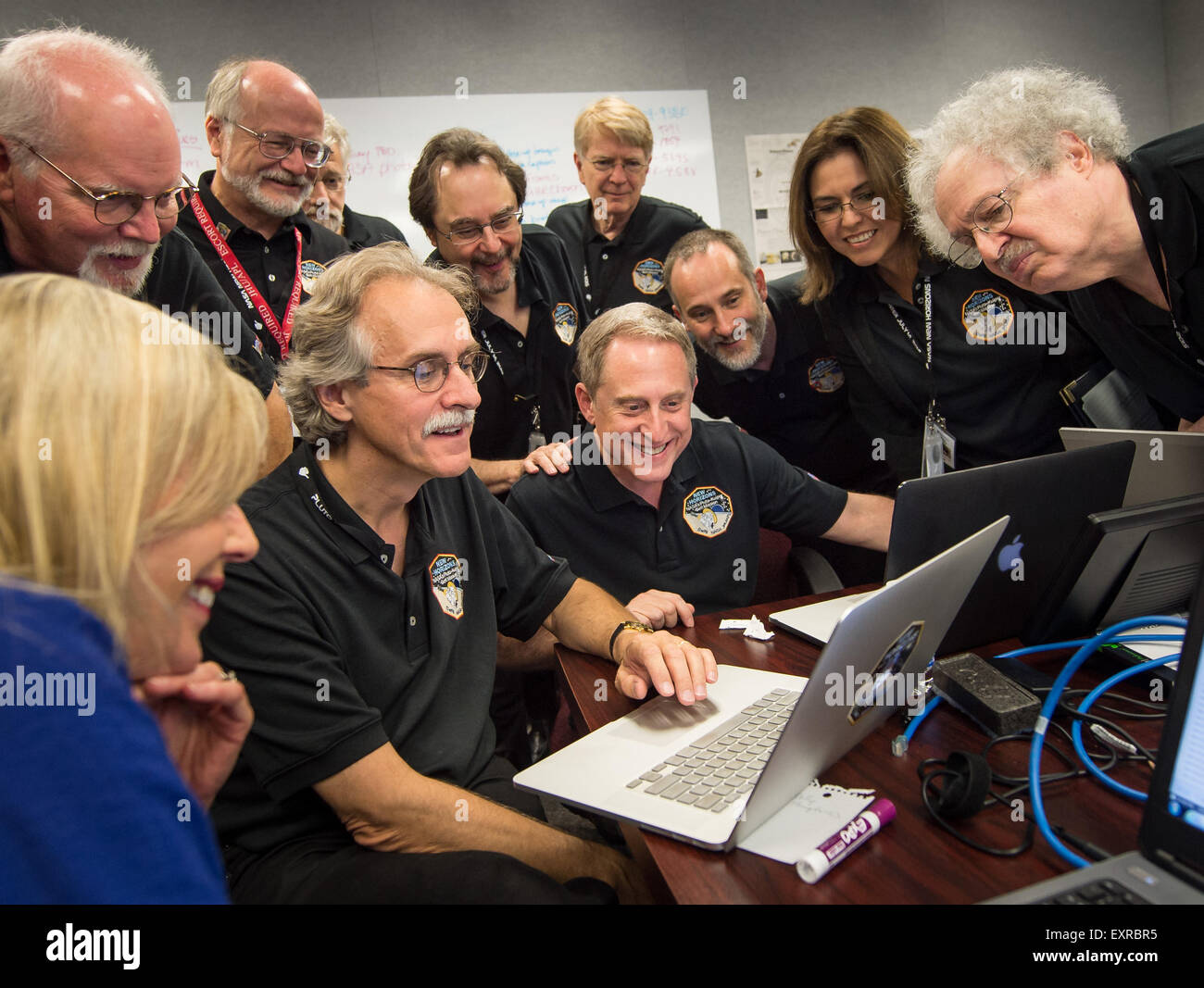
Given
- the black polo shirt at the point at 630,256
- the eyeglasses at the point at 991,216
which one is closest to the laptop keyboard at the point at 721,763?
the eyeglasses at the point at 991,216

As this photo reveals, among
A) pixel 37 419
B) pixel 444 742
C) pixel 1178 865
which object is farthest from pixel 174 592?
pixel 1178 865

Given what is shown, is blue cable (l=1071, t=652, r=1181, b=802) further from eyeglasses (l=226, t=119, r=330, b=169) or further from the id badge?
eyeglasses (l=226, t=119, r=330, b=169)

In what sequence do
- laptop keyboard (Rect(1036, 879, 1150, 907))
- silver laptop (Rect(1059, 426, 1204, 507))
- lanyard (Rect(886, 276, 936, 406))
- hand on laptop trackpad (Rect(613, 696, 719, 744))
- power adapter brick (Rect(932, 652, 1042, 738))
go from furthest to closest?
lanyard (Rect(886, 276, 936, 406)) → silver laptop (Rect(1059, 426, 1204, 507)) → hand on laptop trackpad (Rect(613, 696, 719, 744)) → power adapter brick (Rect(932, 652, 1042, 738)) → laptop keyboard (Rect(1036, 879, 1150, 907))

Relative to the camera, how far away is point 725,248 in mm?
2641

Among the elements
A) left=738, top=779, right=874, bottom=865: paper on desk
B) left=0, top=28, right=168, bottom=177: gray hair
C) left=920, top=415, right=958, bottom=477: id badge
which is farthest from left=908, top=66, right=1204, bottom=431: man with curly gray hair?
left=0, top=28, right=168, bottom=177: gray hair

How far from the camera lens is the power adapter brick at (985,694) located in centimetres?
109

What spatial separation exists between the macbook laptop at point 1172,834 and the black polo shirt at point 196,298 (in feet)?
5.70

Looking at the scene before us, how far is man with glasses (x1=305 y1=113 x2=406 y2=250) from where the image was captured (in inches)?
121

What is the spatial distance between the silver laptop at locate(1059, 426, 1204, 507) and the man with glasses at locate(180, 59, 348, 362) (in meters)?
1.95

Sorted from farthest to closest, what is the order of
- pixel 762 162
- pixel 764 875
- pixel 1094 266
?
pixel 762 162 < pixel 1094 266 < pixel 764 875

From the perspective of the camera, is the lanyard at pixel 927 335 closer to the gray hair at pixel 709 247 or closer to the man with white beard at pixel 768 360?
the man with white beard at pixel 768 360
